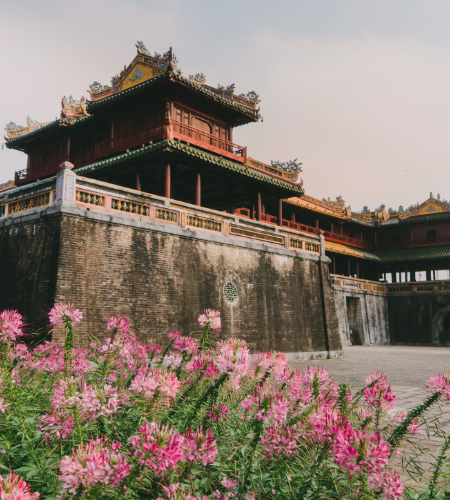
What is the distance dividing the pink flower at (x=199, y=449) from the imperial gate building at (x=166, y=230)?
751 centimetres

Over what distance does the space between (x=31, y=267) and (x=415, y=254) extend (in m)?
28.6

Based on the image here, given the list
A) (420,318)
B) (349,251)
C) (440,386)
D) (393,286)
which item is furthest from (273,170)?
(440,386)

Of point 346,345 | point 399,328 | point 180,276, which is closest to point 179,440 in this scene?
point 180,276

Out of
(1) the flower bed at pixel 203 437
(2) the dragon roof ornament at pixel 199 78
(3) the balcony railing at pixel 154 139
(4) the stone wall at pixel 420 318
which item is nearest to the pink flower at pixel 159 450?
(1) the flower bed at pixel 203 437

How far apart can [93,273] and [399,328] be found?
24.8 m

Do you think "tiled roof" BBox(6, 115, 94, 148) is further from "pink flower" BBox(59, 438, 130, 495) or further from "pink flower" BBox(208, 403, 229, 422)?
"pink flower" BBox(59, 438, 130, 495)

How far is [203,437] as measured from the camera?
67.5 inches

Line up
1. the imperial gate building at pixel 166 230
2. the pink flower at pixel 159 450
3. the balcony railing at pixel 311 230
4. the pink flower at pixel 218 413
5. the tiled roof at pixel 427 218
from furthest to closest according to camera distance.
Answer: the tiled roof at pixel 427 218 < the balcony railing at pixel 311 230 < the imperial gate building at pixel 166 230 < the pink flower at pixel 218 413 < the pink flower at pixel 159 450

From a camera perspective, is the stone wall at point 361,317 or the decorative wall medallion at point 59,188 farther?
the stone wall at point 361,317

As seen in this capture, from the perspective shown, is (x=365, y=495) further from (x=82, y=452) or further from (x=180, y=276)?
(x=180, y=276)

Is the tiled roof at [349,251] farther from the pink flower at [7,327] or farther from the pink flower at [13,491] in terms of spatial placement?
the pink flower at [13,491]

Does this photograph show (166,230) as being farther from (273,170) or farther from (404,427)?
(273,170)

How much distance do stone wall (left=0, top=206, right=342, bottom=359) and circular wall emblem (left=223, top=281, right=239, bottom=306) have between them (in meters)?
0.15

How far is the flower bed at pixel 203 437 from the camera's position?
4.99ft
